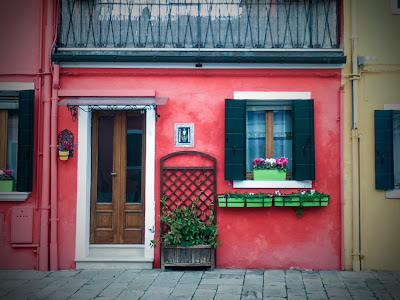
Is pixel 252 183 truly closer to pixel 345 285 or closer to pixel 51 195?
pixel 345 285

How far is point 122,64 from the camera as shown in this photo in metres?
7.64

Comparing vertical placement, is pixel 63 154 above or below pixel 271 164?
above

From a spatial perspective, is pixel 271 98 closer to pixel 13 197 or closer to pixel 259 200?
pixel 259 200

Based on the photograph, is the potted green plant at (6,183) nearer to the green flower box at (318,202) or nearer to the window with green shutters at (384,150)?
the green flower box at (318,202)

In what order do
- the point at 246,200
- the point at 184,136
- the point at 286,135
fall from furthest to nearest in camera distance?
the point at 286,135, the point at 184,136, the point at 246,200

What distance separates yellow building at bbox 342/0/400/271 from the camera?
7.41m

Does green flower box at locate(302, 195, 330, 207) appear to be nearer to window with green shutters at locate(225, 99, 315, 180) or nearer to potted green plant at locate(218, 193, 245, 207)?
window with green shutters at locate(225, 99, 315, 180)

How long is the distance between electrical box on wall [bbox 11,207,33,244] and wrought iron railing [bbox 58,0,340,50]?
9.51 feet

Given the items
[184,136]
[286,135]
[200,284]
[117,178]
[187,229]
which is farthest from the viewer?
[117,178]

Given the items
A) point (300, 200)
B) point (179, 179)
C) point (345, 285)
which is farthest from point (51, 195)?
point (345, 285)

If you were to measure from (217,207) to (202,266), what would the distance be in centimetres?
99

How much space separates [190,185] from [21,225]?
2878 millimetres

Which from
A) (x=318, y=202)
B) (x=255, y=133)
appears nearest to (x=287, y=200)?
(x=318, y=202)

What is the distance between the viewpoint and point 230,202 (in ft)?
24.1
